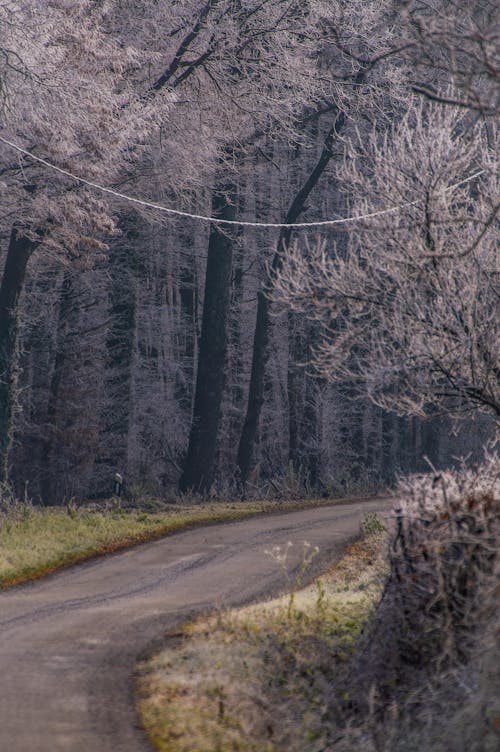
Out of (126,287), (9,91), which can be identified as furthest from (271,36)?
(126,287)

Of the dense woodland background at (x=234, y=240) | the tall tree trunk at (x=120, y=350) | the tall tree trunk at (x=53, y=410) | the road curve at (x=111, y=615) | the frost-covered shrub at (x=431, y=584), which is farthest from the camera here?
the tall tree trunk at (x=120, y=350)

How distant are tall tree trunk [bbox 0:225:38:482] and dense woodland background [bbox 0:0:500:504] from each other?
0.14 feet

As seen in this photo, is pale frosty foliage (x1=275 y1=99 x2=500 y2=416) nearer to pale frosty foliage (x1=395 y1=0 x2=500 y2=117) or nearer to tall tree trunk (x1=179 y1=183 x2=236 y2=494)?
pale frosty foliage (x1=395 y1=0 x2=500 y2=117)

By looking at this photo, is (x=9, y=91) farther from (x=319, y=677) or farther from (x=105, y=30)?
(x=319, y=677)

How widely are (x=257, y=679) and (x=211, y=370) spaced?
53.3ft

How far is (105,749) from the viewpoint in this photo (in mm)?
6328

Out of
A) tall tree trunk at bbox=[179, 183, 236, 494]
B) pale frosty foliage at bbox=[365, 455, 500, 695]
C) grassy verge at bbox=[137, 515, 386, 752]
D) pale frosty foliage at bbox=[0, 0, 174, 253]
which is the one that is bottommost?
grassy verge at bbox=[137, 515, 386, 752]

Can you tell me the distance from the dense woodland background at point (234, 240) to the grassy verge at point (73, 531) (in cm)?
241

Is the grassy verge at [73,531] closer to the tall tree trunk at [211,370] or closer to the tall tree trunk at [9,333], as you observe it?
the tall tree trunk at [9,333]

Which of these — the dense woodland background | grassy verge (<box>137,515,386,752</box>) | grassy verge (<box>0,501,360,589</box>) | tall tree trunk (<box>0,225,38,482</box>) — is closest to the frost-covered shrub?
grassy verge (<box>137,515,386,752</box>)

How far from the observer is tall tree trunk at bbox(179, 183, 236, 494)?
77.3 feet

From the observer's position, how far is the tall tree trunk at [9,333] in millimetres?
17422

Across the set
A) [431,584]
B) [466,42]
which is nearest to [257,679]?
[431,584]

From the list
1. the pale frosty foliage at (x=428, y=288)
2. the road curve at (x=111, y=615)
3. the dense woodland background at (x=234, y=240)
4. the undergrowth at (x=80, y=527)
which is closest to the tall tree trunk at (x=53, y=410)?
→ the dense woodland background at (x=234, y=240)
